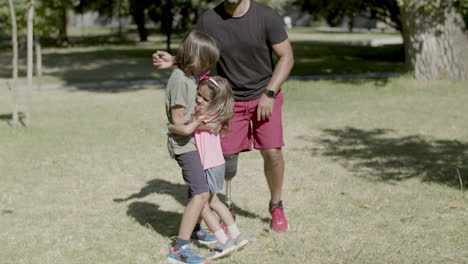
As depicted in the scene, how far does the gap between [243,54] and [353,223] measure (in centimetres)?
173

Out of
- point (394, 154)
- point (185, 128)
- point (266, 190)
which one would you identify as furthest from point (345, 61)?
point (185, 128)

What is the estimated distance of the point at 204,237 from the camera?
4906 mm

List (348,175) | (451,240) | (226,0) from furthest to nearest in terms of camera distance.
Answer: (348,175) → (451,240) → (226,0)

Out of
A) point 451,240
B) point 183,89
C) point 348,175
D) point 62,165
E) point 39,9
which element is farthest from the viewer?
point 39,9

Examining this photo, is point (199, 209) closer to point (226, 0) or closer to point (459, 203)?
point (226, 0)

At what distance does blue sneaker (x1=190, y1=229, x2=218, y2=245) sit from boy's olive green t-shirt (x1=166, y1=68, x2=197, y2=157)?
2.77ft

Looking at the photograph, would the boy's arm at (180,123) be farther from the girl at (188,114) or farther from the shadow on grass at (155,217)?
the shadow on grass at (155,217)

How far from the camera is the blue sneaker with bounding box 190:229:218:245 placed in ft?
15.9

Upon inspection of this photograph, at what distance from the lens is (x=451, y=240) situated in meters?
4.94

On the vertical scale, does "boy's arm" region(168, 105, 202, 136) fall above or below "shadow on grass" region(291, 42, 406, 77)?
above

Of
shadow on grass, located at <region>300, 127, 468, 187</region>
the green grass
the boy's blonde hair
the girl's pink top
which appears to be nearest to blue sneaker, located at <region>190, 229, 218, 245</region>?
the green grass

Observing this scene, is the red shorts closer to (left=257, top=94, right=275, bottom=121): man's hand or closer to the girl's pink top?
(left=257, top=94, right=275, bottom=121): man's hand

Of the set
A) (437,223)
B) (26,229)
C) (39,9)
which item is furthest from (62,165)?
(39,9)

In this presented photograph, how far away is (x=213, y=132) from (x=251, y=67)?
0.63m
